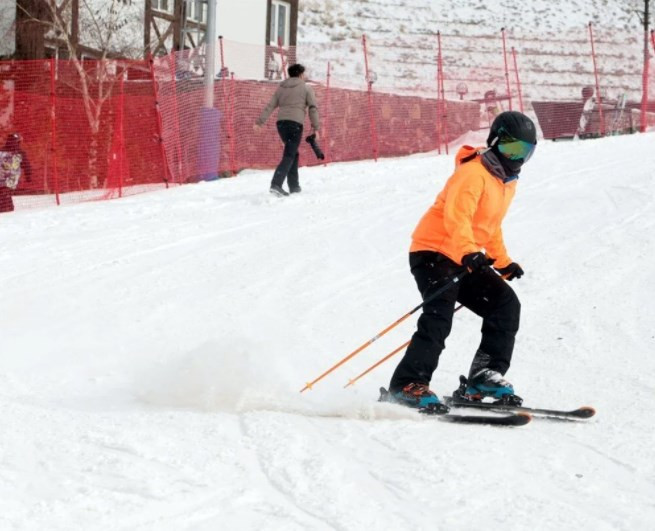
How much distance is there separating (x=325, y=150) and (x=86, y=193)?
464 centimetres

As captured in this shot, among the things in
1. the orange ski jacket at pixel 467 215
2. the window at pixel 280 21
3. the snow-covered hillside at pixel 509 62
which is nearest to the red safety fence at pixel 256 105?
the snow-covered hillside at pixel 509 62

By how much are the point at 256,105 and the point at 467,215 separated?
43.1ft

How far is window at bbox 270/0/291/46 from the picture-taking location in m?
29.2

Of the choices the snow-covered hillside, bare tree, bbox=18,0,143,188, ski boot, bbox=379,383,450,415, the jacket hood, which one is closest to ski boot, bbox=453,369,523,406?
ski boot, bbox=379,383,450,415

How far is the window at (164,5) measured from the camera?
23.8m

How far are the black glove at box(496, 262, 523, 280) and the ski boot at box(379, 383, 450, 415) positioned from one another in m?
0.80

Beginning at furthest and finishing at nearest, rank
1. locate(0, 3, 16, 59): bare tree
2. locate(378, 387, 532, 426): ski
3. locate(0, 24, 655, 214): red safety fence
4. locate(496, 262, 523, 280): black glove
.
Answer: locate(0, 3, 16, 59): bare tree < locate(0, 24, 655, 214): red safety fence < locate(496, 262, 523, 280): black glove < locate(378, 387, 532, 426): ski

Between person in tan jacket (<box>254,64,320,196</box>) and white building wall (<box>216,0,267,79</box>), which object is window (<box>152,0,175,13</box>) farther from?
person in tan jacket (<box>254,64,320,196</box>)

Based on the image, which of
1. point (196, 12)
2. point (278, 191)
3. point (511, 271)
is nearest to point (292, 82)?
point (278, 191)

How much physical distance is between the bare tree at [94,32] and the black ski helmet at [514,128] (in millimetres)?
12033

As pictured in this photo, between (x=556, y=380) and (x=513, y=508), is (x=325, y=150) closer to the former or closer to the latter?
(x=556, y=380)

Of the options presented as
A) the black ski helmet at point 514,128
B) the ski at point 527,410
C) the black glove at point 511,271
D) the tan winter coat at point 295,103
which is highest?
the tan winter coat at point 295,103

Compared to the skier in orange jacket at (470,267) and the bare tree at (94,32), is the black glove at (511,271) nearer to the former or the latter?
the skier in orange jacket at (470,267)

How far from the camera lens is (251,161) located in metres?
17.8
